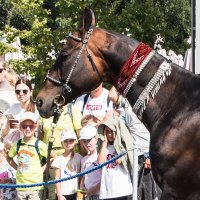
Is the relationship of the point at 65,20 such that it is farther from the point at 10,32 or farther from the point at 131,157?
the point at 131,157

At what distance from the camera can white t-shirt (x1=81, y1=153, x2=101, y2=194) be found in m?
9.28

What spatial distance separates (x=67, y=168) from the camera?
945 cm

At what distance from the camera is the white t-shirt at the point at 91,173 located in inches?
365

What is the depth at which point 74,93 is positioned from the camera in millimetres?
6645

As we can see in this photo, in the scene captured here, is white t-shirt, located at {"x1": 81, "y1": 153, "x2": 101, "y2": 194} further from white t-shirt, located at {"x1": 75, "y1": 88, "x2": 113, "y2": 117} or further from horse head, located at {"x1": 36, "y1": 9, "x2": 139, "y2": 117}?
horse head, located at {"x1": 36, "y1": 9, "x2": 139, "y2": 117}

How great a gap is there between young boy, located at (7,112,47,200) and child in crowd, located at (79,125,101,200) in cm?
59

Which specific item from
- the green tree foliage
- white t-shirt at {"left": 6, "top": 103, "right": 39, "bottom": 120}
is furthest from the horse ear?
the green tree foliage

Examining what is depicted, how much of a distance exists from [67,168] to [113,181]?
81 cm

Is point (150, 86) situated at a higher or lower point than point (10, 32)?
lower

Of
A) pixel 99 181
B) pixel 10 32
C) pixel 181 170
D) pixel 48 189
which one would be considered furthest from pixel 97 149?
pixel 10 32

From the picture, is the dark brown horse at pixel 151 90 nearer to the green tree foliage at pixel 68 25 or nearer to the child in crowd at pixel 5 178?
the child in crowd at pixel 5 178

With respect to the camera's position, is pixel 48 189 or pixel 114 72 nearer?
pixel 114 72

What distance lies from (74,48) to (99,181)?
320 centimetres

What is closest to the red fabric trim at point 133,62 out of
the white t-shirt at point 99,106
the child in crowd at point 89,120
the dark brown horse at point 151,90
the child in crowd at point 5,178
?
the dark brown horse at point 151,90
